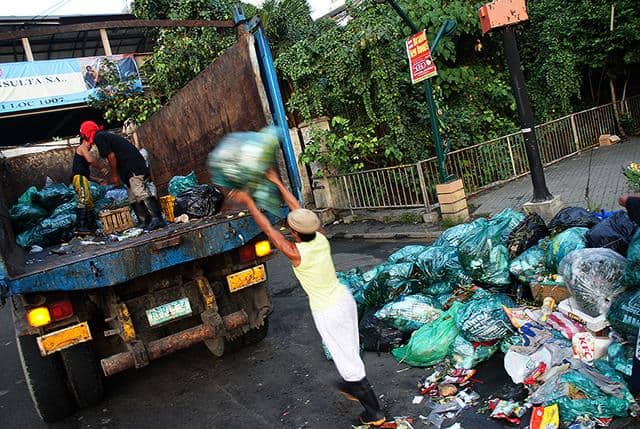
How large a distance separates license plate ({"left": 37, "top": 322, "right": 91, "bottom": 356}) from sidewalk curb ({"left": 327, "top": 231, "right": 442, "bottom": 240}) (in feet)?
17.8

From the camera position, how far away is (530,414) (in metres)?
2.76

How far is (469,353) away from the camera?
3.47 meters

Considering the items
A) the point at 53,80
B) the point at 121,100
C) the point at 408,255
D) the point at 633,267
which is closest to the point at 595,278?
the point at 633,267

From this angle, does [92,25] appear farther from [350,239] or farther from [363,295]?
[350,239]

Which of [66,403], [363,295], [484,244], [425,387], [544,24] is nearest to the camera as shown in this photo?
[425,387]

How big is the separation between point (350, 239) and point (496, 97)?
206 inches

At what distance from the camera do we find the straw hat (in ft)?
9.03

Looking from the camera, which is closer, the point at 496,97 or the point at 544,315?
the point at 544,315

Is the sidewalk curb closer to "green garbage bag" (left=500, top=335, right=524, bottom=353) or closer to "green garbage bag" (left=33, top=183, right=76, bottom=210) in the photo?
"green garbage bag" (left=500, top=335, right=524, bottom=353)

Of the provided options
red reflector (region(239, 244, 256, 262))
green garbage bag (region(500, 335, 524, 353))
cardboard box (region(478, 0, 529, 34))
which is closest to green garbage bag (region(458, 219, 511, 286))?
green garbage bag (region(500, 335, 524, 353))

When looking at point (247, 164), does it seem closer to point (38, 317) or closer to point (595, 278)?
point (38, 317)

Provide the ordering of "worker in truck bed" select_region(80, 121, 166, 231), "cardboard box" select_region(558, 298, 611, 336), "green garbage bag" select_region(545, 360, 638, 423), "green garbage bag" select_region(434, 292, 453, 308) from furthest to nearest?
"worker in truck bed" select_region(80, 121, 166, 231), "green garbage bag" select_region(434, 292, 453, 308), "cardboard box" select_region(558, 298, 611, 336), "green garbage bag" select_region(545, 360, 638, 423)

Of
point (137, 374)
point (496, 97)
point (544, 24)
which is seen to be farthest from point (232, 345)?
point (544, 24)

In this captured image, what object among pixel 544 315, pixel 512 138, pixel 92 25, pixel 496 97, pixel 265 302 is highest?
pixel 92 25
